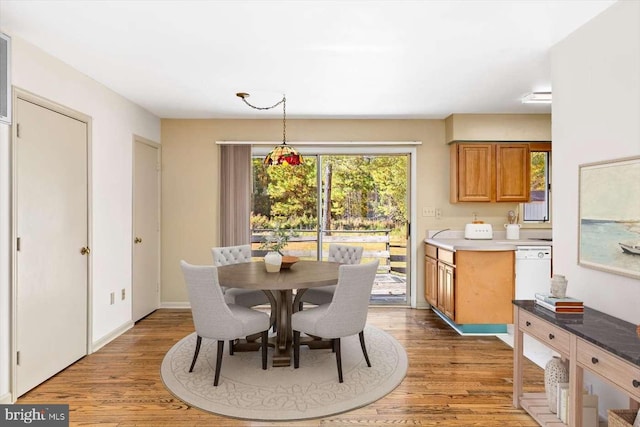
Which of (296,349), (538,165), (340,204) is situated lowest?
(296,349)

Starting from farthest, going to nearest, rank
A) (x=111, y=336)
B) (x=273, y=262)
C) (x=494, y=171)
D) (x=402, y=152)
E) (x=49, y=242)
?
(x=402, y=152) → (x=494, y=171) → (x=111, y=336) → (x=273, y=262) → (x=49, y=242)

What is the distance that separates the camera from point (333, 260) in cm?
450

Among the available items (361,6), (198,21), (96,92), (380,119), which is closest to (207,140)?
(96,92)


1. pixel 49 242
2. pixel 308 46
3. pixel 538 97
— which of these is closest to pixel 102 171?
pixel 49 242

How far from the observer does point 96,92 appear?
3785mm

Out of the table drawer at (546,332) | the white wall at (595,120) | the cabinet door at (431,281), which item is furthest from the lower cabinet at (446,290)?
the table drawer at (546,332)

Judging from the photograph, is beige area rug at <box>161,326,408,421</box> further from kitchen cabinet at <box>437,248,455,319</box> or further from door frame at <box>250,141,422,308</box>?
door frame at <box>250,141,422,308</box>

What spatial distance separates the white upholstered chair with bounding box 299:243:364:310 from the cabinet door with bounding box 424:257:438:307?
3.84 ft

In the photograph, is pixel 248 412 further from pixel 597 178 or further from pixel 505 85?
pixel 505 85

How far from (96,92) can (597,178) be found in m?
4.18

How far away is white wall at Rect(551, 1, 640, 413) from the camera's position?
7.20ft

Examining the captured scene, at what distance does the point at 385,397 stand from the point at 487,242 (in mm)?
2521

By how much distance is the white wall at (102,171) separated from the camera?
9.09 ft

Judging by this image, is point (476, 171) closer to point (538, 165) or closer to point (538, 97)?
point (538, 165)
